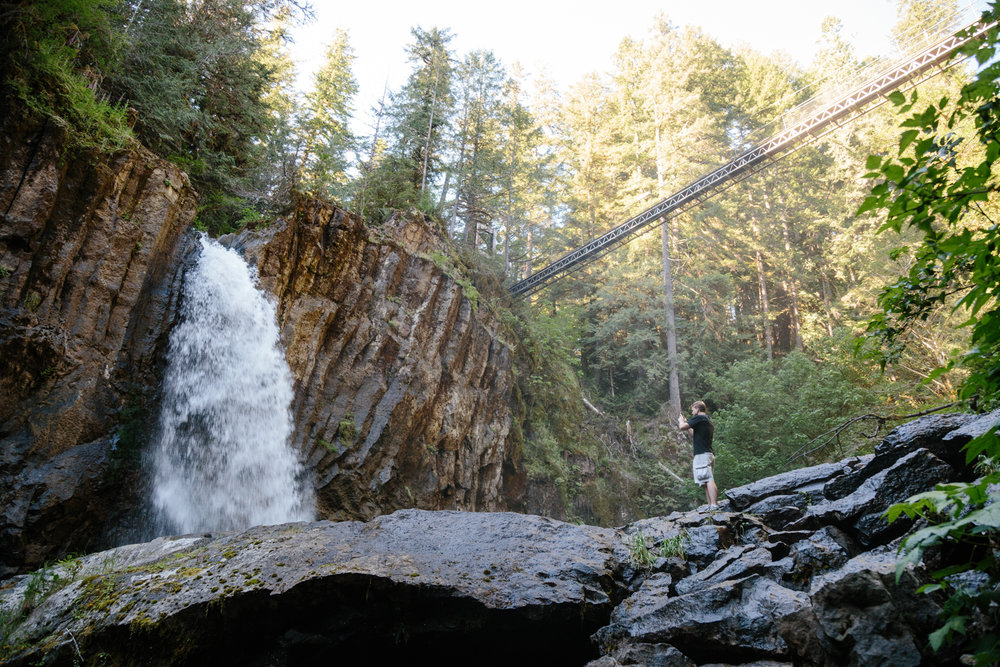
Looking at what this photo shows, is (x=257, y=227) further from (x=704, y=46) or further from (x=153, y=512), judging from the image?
(x=704, y=46)

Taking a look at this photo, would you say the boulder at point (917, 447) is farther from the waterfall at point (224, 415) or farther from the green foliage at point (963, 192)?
the waterfall at point (224, 415)

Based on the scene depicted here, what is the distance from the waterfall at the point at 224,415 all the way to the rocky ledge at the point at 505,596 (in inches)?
122

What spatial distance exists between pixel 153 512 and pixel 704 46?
30.2 meters

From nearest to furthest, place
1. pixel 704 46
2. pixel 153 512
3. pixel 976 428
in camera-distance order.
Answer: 1. pixel 976 428
2. pixel 153 512
3. pixel 704 46

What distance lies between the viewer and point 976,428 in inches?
180

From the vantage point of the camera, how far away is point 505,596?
4.25 meters

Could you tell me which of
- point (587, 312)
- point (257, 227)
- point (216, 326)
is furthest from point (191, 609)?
point (587, 312)

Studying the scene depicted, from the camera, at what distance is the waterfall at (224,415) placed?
7.88 metres

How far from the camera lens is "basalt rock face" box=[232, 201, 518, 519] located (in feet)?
33.5

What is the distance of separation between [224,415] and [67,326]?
101 inches

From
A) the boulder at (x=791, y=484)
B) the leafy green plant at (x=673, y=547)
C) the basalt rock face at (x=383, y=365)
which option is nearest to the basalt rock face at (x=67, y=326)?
the basalt rock face at (x=383, y=365)

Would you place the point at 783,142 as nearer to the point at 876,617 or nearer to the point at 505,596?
the point at 876,617

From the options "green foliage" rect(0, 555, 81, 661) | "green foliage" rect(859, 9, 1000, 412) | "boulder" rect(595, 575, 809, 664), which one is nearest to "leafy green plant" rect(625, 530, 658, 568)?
"boulder" rect(595, 575, 809, 664)

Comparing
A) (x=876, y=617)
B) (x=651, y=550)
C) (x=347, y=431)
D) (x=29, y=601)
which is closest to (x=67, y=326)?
(x=29, y=601)
